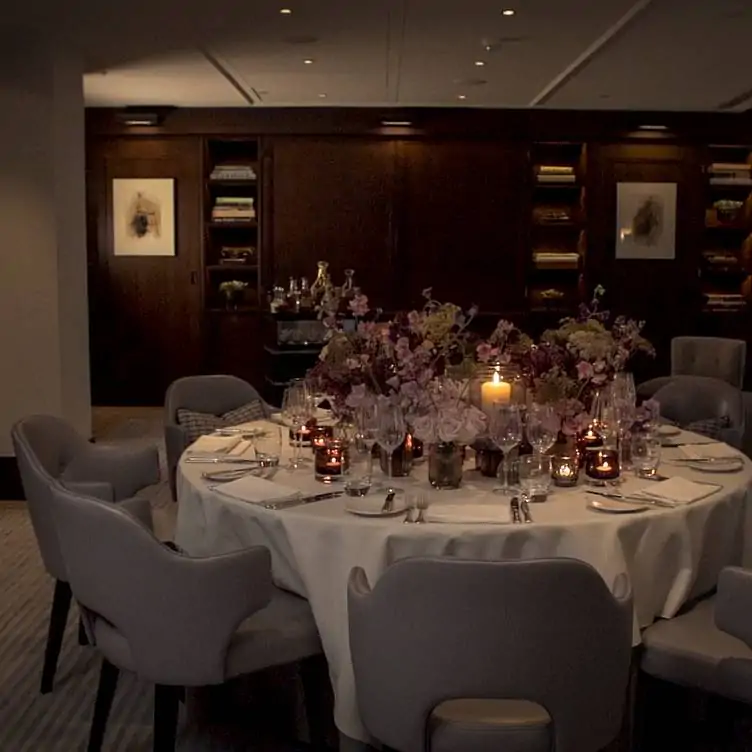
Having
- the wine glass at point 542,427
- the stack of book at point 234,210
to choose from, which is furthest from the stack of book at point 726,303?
A: the wine glass at point 542,427

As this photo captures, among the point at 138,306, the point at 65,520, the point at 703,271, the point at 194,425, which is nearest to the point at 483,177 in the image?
the point at 703,271

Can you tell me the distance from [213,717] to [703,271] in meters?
7.89

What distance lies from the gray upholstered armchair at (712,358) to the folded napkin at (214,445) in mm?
3673

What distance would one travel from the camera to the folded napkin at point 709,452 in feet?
11.6

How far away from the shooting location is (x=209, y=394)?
4.84 m

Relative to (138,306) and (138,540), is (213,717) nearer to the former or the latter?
(138,540)

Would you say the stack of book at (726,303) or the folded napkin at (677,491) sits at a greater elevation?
the stack of book at (726,303)

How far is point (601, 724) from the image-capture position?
2287mm

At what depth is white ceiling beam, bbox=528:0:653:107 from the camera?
5605 mm

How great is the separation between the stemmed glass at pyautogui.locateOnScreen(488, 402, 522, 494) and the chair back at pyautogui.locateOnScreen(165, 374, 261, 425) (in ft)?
6.52

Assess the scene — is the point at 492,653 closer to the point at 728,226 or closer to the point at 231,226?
the point at 231,226

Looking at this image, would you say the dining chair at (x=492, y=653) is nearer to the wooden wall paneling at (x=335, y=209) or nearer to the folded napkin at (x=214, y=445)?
the folded napkin at (x=214, y=445)

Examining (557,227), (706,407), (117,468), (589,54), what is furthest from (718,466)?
(557,227)

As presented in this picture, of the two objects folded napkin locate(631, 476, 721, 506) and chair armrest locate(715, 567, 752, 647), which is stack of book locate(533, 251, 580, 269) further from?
chair armrest locate(715, 567, 752, 647)
